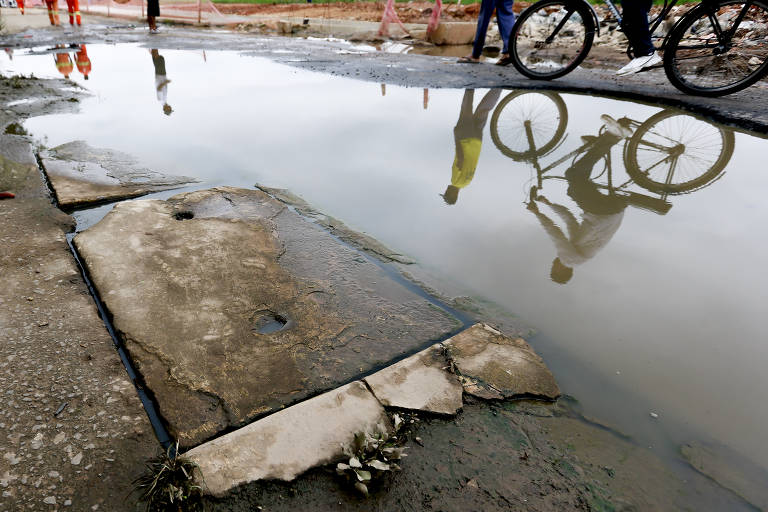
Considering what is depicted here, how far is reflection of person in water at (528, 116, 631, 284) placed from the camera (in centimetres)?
218

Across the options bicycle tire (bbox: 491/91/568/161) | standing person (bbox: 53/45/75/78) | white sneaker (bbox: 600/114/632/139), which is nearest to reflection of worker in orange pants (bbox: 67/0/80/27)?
standing person (bbox: 53/45/75/78)

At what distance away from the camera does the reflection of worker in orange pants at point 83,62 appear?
5.88 meters

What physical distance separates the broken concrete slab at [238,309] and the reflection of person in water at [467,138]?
1.08m

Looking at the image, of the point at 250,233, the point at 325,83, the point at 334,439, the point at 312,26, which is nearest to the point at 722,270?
the point at 334,439

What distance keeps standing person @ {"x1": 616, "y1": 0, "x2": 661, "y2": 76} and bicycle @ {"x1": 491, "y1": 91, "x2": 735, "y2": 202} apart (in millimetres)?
869

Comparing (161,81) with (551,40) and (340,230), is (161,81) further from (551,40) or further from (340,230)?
(551,40)

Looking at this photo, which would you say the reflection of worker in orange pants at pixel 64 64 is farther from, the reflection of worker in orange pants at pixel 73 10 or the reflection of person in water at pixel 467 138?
the reflection of worker in orange pants at pixel 73 10

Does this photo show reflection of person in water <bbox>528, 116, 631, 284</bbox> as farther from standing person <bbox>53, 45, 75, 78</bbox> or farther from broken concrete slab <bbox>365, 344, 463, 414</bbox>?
standing person <bbox>53, 45, 75, 78</bbox>

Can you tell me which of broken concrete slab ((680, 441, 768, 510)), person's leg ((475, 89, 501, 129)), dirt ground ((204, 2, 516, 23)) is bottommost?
broken concrete slab ((680, 441, 768, 510))

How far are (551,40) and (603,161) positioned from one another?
3.08 metres

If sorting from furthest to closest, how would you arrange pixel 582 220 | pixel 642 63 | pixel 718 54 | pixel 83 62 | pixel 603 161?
pixel 83 62, pixel 642 63, pixel 718 54, pixel 603 161, pixel 582 220

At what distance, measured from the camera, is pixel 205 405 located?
1334mm

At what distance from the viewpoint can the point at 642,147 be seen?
11.3ft

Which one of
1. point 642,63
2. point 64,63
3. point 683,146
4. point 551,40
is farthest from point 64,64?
point 683,146
